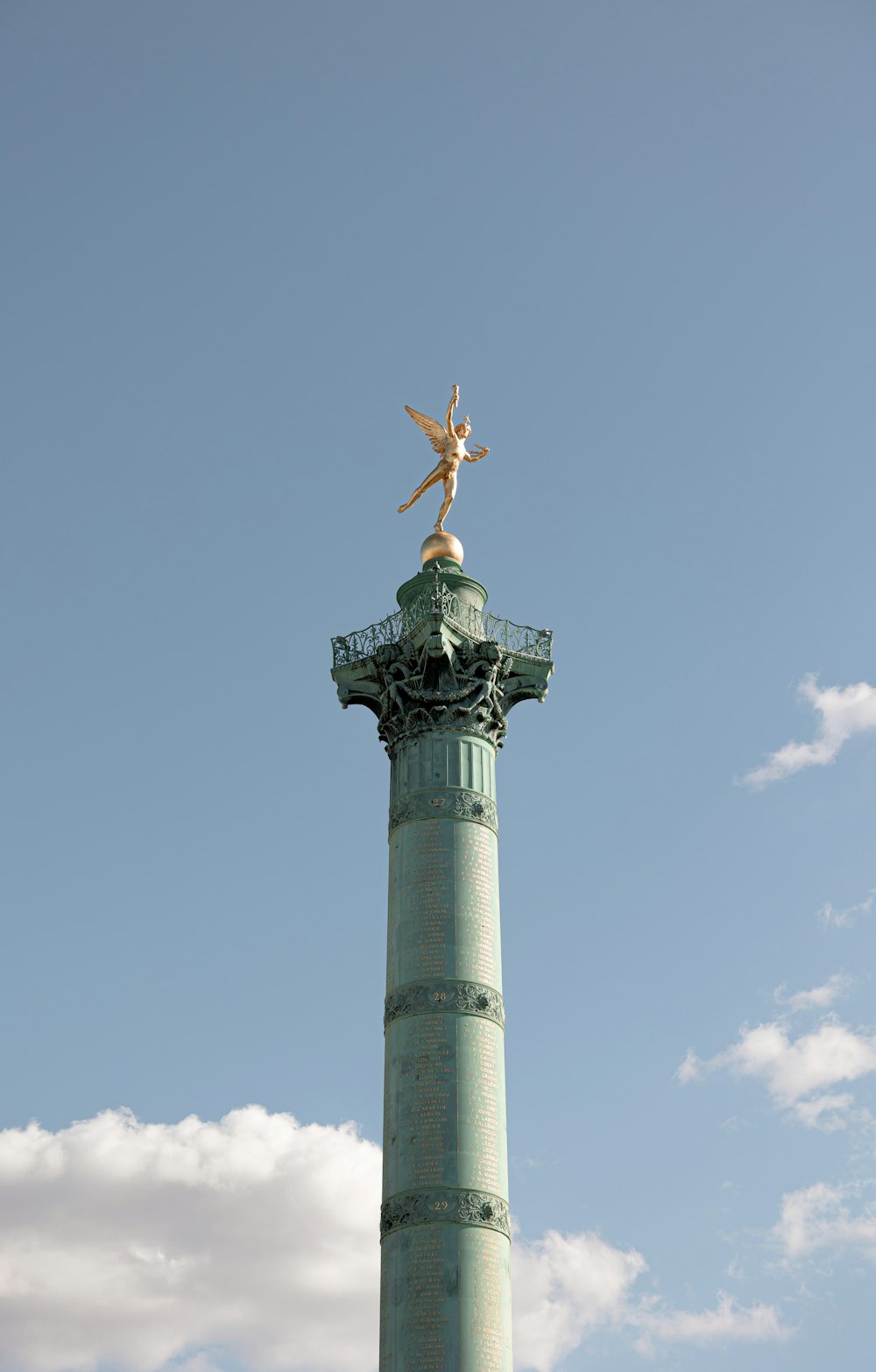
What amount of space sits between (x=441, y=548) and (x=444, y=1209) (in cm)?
2095

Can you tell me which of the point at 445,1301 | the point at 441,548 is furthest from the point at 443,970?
Result: the point at 441,548

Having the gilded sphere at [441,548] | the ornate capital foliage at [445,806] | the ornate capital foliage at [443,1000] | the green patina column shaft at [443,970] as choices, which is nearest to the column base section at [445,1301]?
the green patina column shaft at [443,970]

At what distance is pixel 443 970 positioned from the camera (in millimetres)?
43281

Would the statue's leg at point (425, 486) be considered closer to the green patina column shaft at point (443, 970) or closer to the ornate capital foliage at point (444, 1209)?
the green patina column shaft at point (443, 970)

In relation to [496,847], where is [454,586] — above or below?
above

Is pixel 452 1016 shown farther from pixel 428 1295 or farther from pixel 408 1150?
pixel 428 1295

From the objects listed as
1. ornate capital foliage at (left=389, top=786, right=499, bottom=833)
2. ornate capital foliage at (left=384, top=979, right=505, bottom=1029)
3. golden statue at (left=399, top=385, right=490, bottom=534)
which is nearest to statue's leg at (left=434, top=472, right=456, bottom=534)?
golden statue at (left=399, top=385, right=490, bottom=534)

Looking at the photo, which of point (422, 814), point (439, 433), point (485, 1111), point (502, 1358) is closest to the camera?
point (502, 1358)

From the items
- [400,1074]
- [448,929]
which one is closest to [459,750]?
[448,929]

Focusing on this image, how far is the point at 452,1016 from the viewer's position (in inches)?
1681

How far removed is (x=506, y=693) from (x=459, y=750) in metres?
3.14

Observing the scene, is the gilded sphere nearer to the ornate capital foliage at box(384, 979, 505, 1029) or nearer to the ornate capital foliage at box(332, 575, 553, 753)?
the ornate capital foliage at box(332, 575, 553, 753)

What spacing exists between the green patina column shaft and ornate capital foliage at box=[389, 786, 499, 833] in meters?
0.05

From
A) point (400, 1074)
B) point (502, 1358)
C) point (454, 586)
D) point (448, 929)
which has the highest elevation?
point (454, 586)
